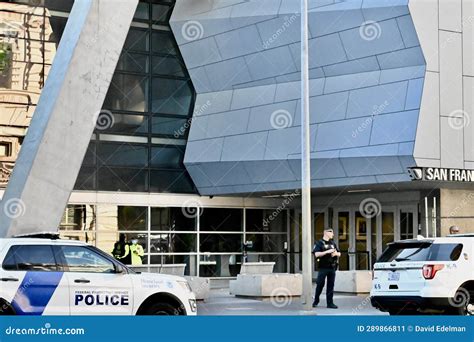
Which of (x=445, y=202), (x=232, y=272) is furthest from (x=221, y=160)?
(x=445, y=202)

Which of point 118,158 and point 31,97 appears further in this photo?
point 118,158

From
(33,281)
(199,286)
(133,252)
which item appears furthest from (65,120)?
(33,281)

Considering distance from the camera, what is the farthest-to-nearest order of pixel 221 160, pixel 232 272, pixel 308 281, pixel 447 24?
1. pixel 232 272
2. pixel 221 160
3. pixel 447 24
4. pixel 308 281

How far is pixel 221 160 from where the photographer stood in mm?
30047

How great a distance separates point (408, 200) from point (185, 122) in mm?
8544

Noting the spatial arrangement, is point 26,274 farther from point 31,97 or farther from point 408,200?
point 408,200

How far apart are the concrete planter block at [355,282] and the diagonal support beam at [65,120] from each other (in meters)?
8.75

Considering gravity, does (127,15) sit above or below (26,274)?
above

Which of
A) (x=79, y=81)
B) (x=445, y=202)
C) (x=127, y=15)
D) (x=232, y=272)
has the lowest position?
(x=232, y=272)

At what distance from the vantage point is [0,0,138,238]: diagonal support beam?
20453 mm

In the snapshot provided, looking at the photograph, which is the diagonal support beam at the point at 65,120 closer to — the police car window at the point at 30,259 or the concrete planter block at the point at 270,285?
the concrete planter block at the point at 270,285

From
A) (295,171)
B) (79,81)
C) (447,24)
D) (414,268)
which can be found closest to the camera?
(414,268)

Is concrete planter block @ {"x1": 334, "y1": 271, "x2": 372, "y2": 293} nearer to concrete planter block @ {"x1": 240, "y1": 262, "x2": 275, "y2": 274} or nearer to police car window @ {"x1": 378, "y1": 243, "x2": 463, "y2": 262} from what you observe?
concrete planter block @ {"x1": 240, "y1": 262, "x2": 275, "y2": 274}

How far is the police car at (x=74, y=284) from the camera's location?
517 inches
